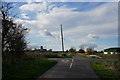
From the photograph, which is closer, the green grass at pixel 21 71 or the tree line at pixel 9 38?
the green grass at pixel 21 71

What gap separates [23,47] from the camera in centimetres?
2566

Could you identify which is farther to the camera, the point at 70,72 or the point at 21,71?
the point at 70,72

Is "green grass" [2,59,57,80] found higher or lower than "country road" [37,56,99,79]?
higher

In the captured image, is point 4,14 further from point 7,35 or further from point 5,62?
point 5,62

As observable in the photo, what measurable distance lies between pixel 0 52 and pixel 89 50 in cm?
5518

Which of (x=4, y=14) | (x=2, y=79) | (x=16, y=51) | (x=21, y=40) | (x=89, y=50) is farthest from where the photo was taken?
(x=89, y=50)

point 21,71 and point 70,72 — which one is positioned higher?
point 21,71

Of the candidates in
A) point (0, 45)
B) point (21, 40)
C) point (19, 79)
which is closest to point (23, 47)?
point (21, 40)

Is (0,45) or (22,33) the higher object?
(22,33)

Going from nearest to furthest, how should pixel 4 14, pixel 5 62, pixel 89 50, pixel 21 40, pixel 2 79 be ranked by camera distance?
pixel 2 79
pixel 5 62
pixel 4 14
pixel 21 40
pixel 89 50

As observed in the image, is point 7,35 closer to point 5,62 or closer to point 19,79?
point 5,62

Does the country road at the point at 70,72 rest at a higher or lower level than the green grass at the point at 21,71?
lower

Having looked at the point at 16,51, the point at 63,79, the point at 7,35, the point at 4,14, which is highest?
the point at 4,14

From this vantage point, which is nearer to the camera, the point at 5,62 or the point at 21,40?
the point at 5,62
